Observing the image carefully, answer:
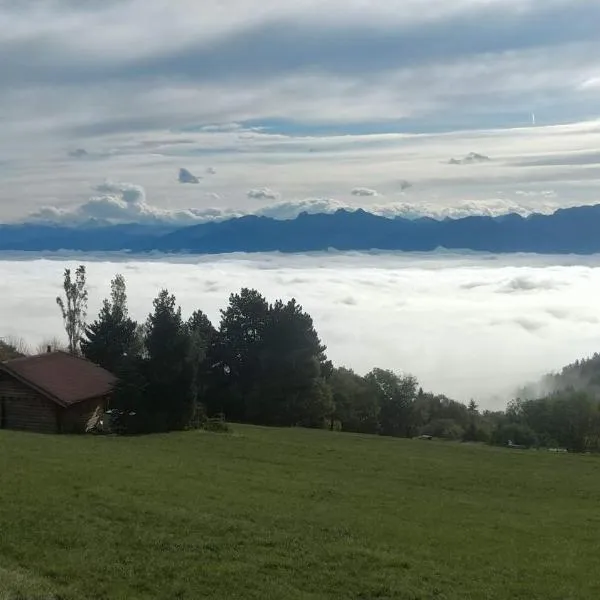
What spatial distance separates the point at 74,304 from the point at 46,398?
162 ft

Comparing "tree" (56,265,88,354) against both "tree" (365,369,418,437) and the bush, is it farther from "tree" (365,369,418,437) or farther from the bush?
the bush

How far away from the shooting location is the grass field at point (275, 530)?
1360 centimetres

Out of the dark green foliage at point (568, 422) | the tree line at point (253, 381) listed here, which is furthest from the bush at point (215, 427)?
the dark green foliage at point (568, 422)

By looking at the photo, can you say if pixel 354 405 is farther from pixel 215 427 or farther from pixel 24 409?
pixel 24 409

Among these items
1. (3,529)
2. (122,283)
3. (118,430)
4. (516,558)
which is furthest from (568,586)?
(122,283)

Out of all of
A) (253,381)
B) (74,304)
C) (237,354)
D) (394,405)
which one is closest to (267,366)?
(253,381)

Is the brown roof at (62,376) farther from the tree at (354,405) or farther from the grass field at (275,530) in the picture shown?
the tree at (354,405)

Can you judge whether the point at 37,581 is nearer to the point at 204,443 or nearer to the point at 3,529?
the point at 3,529

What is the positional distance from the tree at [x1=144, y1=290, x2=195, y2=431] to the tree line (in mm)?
59

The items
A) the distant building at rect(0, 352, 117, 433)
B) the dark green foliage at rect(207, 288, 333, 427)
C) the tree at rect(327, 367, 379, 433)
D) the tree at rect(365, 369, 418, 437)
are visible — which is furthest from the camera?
the tree at rect(365, 369, 418, 437)

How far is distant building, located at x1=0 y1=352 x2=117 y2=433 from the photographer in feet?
132

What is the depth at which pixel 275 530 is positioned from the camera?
1714 cm

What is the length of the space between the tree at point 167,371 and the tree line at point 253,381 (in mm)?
59

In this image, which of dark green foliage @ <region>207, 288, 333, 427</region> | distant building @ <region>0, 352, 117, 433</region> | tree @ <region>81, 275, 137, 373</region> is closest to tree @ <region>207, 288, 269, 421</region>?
dark green foliage @ <region>207, 288, 333, 427</region>
